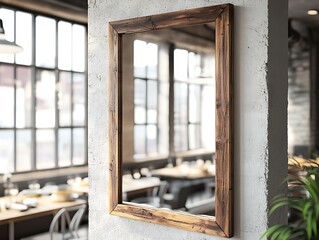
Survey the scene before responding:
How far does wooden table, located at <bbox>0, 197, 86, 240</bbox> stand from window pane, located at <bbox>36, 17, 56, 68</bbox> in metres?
2.34

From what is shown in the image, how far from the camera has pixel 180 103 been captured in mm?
5789

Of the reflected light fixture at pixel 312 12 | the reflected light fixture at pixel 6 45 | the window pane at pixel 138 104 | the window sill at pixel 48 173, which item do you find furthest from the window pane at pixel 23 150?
the reflected light fixture at pixel 312 12

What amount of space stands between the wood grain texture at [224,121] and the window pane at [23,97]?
4.82 metres

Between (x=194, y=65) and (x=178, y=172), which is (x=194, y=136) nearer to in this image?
(x=194, y=65)

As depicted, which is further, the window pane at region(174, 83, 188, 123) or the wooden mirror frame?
the window pane at region(174, 83, 188, 123)

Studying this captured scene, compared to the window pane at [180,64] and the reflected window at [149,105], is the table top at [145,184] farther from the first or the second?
the window pane at [180,64]

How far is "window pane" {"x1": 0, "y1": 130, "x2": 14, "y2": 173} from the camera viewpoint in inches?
258

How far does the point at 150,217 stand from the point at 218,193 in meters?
0.52

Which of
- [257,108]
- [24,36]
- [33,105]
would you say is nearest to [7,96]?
[33,105]

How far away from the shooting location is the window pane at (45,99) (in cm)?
705

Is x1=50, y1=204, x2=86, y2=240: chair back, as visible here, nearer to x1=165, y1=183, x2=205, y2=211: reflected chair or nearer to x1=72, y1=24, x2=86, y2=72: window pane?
x1=165, y1=183, x2=205, y2=211: reflected chair

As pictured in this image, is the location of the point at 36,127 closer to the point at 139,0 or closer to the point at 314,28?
the point at 139,0

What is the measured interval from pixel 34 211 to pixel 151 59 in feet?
6.72

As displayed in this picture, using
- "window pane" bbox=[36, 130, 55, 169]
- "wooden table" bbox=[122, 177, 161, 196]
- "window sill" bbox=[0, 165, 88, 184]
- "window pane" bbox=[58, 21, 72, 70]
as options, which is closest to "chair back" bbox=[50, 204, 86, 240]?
"wooden table" bbox=[122, 177, 161, 196]
